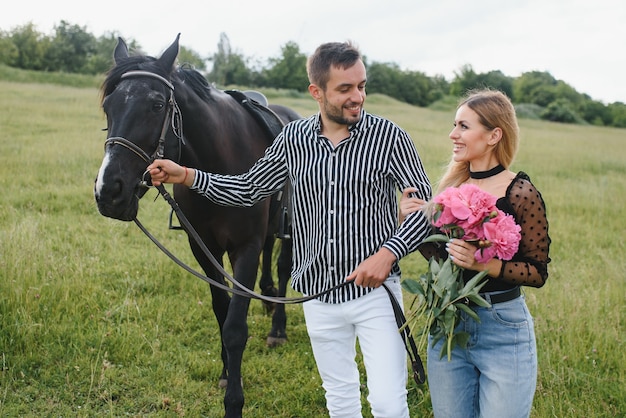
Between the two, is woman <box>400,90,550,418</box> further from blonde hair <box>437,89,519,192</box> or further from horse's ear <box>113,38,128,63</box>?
horse's ear <box>113,38,128,63</box>

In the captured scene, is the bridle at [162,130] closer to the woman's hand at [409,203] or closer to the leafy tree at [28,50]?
the woman's hand at [409,203]

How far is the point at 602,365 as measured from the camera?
396cm

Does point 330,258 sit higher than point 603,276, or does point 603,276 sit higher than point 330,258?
point 330,258

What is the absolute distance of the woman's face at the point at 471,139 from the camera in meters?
2.40

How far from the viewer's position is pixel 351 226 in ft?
8.41

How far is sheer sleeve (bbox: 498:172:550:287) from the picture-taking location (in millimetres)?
2205

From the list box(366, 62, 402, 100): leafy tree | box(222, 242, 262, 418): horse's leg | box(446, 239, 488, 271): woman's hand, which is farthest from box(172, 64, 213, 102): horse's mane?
box(366, 62, 402, 100): leafy tree

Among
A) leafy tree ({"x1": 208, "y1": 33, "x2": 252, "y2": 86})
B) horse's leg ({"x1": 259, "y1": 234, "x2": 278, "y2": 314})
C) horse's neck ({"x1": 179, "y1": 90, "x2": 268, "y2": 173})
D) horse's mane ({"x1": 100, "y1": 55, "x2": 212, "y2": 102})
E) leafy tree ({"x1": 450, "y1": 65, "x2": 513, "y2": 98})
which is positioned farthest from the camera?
leafy tree ({"x1": 450, "y1": 65, "x2": 513, "y2": 98})

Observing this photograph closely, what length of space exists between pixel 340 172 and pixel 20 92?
23.9m

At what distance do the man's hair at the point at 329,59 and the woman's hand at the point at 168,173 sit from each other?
81 cm

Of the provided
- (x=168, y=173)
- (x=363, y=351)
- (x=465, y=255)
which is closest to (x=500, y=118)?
(x=465, y=255)

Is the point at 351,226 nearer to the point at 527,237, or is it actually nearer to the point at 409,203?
the point at 409,203

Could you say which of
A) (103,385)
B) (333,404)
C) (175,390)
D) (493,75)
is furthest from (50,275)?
(493,75)

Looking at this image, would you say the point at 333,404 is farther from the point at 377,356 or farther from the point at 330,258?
the point at 330,258
